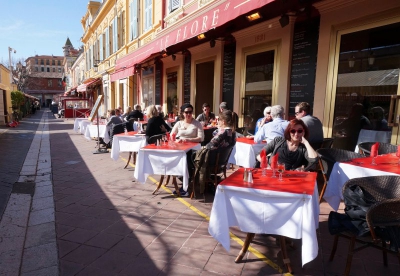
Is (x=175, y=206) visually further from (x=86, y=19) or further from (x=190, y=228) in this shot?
(x=86, y=19)

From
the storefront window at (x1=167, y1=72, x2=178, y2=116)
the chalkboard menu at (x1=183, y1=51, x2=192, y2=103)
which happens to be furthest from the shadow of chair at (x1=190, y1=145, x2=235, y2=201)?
the storefront window at (x1=167, y1=72, x2=178, y2=116)

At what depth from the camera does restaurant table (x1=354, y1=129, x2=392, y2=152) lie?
4.54 metres

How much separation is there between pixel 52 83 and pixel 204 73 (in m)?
70.3

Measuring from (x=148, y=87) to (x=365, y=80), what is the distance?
1023 cm

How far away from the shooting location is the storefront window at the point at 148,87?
1290 centimetres

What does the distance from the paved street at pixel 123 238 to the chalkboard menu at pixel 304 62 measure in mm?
2604

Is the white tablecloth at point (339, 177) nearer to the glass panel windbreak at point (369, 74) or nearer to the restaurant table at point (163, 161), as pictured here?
the restaurant table at point (163, 161)

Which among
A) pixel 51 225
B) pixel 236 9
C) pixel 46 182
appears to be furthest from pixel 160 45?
pixel 51 225

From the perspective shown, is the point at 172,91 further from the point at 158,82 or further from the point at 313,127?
the point at 313,127

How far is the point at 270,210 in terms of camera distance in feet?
7.06

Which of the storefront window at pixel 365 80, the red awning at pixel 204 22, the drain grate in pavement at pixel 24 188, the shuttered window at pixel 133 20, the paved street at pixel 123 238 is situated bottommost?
the drain grate in pavement at pixel 24 188

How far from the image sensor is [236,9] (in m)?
4.58

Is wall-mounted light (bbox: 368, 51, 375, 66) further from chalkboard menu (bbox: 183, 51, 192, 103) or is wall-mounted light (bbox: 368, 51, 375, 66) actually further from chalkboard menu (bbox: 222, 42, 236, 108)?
chalkboard menu (bbox: 183, 51, 192, 103)
